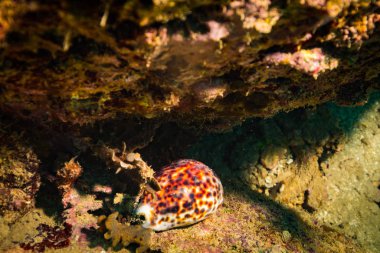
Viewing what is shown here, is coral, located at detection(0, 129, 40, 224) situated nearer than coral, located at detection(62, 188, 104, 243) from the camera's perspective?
Yes

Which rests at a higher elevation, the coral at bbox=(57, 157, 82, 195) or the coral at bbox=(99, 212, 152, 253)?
the coral at bbox=(57, 157, 82, 195)

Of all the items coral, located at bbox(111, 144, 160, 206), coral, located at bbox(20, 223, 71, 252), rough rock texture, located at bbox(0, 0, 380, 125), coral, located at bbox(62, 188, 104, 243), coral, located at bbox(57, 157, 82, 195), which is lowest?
coral, located at bbox(20, 223, 71, 252)

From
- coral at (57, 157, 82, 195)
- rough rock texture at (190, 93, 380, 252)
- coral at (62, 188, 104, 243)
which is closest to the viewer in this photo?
coral at (62, 188, 104, 243)

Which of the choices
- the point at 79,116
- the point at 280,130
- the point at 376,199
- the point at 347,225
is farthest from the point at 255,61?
the point at 376,199

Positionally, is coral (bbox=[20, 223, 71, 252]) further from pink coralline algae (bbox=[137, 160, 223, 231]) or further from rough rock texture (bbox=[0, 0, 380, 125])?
rough rock texture (bbox=[0, 0, 380, 125])

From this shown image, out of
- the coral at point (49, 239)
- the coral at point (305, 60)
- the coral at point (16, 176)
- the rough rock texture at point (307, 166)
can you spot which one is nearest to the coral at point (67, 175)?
the coral at point (16, 176)

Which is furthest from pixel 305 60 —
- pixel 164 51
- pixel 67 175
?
pixel 67 175

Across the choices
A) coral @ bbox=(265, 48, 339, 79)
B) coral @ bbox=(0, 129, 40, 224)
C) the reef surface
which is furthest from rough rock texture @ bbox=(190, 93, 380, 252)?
coral @ bbox=(265, 48, 339, 79)

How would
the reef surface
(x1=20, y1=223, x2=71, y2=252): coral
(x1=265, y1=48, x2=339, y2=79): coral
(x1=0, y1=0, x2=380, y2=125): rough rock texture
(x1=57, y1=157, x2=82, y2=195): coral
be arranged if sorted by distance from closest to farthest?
1. (x1=0, y1=0, x2=380, y2=125): rough rock texture
2. the reef surface
3. (x1=265, y1=48, x2=339, y2=79): coral
4. (x1=20, y1=223, x2=71, y2=252): coral
5. (x1=57, y1=157, x2=82, y2=195): coral
